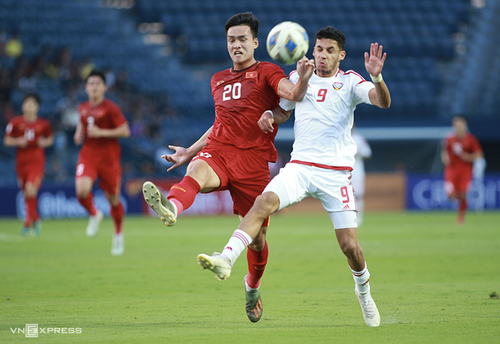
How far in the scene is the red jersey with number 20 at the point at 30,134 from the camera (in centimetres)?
1499

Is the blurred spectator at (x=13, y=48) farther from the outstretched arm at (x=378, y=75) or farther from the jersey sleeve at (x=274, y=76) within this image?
the outstretched arm at (x=378, y=75)

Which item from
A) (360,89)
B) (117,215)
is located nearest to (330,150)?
(360,89)

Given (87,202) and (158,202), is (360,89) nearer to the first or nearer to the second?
(158,202)

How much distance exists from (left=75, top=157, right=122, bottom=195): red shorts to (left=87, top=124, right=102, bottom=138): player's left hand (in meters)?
0.47

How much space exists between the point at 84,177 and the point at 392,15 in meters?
24.4

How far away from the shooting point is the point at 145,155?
2270cm

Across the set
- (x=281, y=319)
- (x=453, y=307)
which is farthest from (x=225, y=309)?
(x=453, y=307)

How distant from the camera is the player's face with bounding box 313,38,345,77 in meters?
5.63

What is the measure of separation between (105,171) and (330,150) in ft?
20.4

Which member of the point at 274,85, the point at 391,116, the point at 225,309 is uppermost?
the point at 274,85

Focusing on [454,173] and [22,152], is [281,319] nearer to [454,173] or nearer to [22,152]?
[22,152]

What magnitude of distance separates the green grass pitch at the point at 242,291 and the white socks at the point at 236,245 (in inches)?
23.1

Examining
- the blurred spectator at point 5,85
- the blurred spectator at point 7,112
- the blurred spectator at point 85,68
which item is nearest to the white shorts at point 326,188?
the blurred spectator at point 7,112

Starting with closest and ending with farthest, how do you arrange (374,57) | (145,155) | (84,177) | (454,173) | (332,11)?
(374,57) < (84,177) < (454,173) < (145,155) < (332,11)
